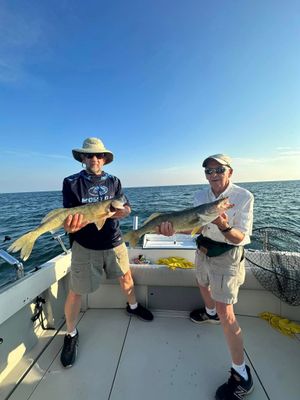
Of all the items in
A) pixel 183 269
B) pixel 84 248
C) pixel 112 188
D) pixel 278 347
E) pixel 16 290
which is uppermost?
pixel 112 188

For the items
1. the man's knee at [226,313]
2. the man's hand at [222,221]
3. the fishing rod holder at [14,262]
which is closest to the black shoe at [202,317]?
the man's knee at [226,313]

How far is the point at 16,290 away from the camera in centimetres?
254

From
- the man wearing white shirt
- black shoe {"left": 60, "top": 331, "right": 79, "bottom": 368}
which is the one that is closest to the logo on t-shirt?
the man wearing white shirt

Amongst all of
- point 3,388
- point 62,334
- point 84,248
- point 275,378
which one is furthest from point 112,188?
point 275,378

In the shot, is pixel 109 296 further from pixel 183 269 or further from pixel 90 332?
pixel 183 269

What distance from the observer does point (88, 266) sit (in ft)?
9.43

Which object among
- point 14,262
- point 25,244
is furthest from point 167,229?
point 14,262

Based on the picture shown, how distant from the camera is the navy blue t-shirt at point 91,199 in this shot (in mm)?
2871

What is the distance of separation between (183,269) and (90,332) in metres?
1.59

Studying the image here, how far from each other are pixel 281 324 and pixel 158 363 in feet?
5.84

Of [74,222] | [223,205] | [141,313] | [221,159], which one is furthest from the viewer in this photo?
[141,313]

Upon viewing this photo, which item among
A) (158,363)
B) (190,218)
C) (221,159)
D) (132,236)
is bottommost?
(158,363)

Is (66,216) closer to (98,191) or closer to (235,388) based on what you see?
(98,191)

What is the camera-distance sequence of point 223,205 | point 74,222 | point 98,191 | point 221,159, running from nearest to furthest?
point 223,205 < point 221,159 < point 74,222 < point 98,191
